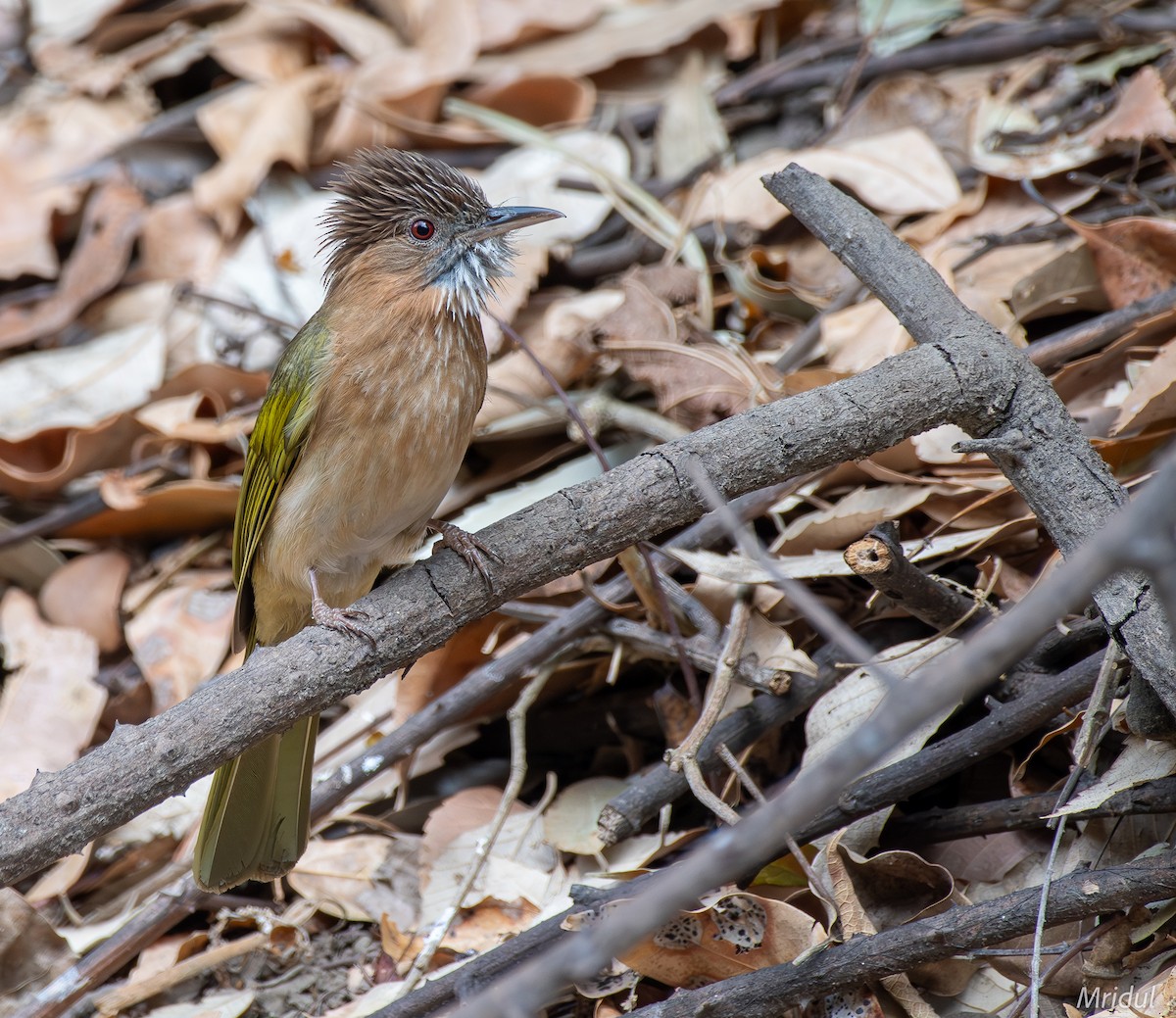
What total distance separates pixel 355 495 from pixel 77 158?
3603 millimetres

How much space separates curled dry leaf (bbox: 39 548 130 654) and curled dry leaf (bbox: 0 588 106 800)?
0.07 m

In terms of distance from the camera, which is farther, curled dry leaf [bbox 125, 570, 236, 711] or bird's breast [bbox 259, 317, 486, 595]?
curled dry leaf [bbox 125, 570, 236, 711]

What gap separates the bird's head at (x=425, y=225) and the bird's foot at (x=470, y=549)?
72cm

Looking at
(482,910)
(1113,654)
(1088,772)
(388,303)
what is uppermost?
(388,303)

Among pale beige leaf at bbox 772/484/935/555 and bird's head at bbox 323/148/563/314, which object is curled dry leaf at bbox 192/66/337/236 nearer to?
bird's head at bbox 323/148/563/314

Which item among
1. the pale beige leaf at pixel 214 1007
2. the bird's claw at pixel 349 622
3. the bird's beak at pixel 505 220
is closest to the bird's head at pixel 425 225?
the bird's beak at pixel 505 220

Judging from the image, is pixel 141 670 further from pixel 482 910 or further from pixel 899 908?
pixel 899 908

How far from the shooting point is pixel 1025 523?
329 cm

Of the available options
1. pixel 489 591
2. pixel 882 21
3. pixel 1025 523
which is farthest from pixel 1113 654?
pixel 882 21

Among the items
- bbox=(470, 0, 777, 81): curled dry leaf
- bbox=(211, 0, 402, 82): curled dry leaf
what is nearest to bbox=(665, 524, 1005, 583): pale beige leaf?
bbox=(470, 0, 777, 81): curled dry leaf

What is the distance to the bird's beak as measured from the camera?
3.63 meters

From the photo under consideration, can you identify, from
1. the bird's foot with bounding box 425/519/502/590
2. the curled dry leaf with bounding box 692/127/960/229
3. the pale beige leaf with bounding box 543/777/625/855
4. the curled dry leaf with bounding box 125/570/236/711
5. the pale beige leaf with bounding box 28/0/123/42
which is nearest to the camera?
the bird's foot with bounding box 425/519/502/590

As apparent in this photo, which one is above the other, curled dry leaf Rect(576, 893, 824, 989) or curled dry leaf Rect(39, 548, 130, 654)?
curled dry leaf Rect(39, 548, 130, 654)

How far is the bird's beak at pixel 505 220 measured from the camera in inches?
143
